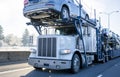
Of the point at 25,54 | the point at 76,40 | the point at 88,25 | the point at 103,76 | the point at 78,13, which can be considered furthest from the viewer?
the point at 25,54

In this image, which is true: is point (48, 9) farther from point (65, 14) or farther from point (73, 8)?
point (73, 8)

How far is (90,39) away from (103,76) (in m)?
4.71

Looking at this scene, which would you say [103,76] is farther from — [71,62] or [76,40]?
[76,40]

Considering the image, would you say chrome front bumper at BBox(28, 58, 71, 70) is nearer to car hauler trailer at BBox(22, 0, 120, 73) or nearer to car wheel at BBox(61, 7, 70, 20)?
car hauler trailer at BBox(22, 0, 120, 73)

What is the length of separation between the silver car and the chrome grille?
49.6 inches

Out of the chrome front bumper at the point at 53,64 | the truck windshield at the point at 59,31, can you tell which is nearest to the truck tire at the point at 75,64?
the chrome front bumper at the point at 53,64

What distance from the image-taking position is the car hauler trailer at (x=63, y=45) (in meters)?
10.9

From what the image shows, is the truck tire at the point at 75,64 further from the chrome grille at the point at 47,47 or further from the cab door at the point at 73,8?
the cab door at the point at 73,8

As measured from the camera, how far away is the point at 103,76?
10656 mm

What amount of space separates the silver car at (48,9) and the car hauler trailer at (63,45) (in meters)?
0.37

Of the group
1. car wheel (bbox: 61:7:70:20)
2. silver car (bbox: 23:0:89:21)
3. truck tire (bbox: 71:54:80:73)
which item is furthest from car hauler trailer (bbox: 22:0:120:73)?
silver car (bbox: 23:0:89:21)

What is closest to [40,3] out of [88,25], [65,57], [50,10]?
[50,10]

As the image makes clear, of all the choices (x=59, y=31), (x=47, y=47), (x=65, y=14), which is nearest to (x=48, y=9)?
(x=65, y=14)

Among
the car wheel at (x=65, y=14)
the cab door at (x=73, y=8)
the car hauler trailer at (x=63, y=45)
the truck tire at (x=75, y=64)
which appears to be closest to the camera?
the car hauler trailer at (x=63, y=45)
